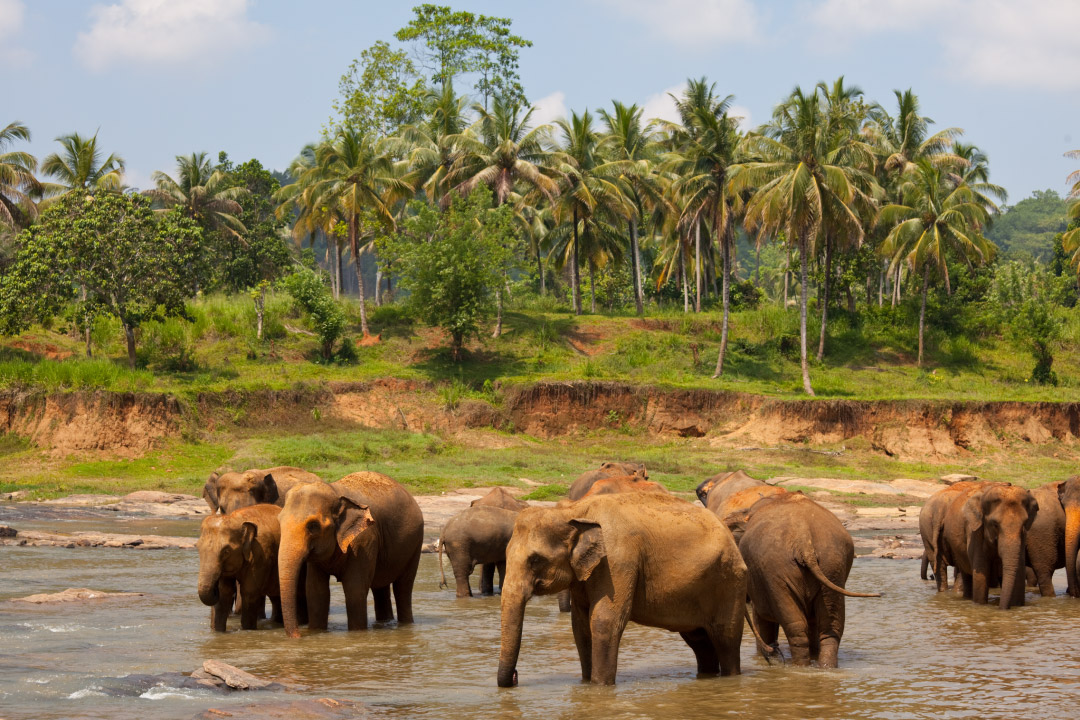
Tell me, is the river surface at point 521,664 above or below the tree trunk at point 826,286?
below

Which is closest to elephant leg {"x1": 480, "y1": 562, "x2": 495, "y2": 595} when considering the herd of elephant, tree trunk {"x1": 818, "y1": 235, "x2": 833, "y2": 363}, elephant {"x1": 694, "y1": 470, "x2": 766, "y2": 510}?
the herd of elephant

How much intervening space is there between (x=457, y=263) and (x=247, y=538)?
33.4m

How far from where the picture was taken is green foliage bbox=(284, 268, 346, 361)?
151 ft

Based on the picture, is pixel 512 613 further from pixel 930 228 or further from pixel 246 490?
pixel 930 228

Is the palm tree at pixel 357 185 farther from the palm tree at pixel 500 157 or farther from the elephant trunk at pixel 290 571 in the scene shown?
the elephant trunk at pixel 290 571

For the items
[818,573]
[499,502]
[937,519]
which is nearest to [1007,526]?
[937,519]

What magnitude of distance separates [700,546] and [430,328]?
138 feet

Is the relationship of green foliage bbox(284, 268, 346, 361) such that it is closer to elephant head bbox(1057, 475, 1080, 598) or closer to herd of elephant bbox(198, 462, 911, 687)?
herd of elephant bbox(198, 462, 911, 687)

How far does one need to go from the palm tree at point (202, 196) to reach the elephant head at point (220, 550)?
4654 centimetres

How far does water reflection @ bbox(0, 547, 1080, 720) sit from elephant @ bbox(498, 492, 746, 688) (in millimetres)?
522

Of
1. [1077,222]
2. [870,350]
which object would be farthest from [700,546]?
[1077,222]

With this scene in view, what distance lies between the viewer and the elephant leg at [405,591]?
44.7 feet

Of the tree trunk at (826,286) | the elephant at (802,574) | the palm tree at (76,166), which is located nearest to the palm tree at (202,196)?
the palm tree at (76,166)

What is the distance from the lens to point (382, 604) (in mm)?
13695
